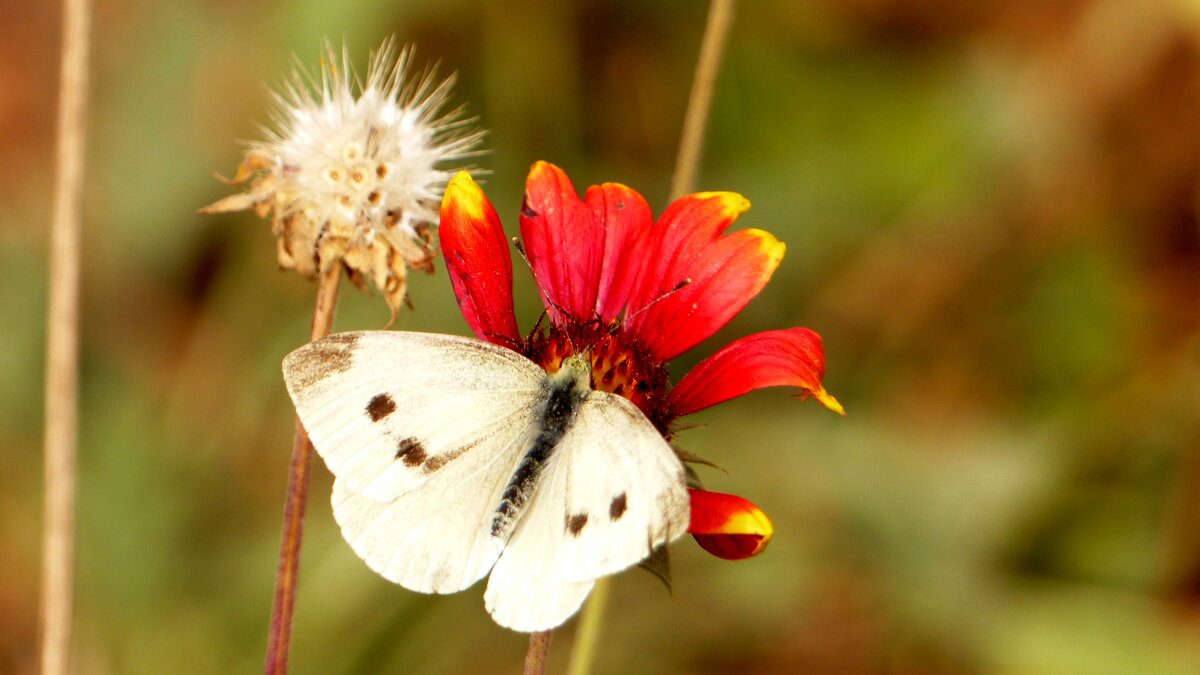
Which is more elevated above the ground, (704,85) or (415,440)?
(704,85)

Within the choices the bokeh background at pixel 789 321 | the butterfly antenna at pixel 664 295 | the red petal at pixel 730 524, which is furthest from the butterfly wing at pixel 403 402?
the bokeh background at pixel 789 321

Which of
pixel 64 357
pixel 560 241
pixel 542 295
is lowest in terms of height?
pixel 64 357

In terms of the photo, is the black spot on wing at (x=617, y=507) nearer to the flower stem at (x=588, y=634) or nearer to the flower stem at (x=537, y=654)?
the flower stem at (x=537, y=654)

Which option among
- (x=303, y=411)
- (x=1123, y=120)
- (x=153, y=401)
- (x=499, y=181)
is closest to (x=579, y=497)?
(x=303, y=411)

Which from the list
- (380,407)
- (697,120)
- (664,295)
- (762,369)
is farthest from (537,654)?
(697,120)

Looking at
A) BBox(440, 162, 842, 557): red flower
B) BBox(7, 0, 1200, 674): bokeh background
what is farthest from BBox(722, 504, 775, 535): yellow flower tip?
BBox(7, 0, 1200, 674): bokeh background

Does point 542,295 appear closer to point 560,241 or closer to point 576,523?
point 560,241
